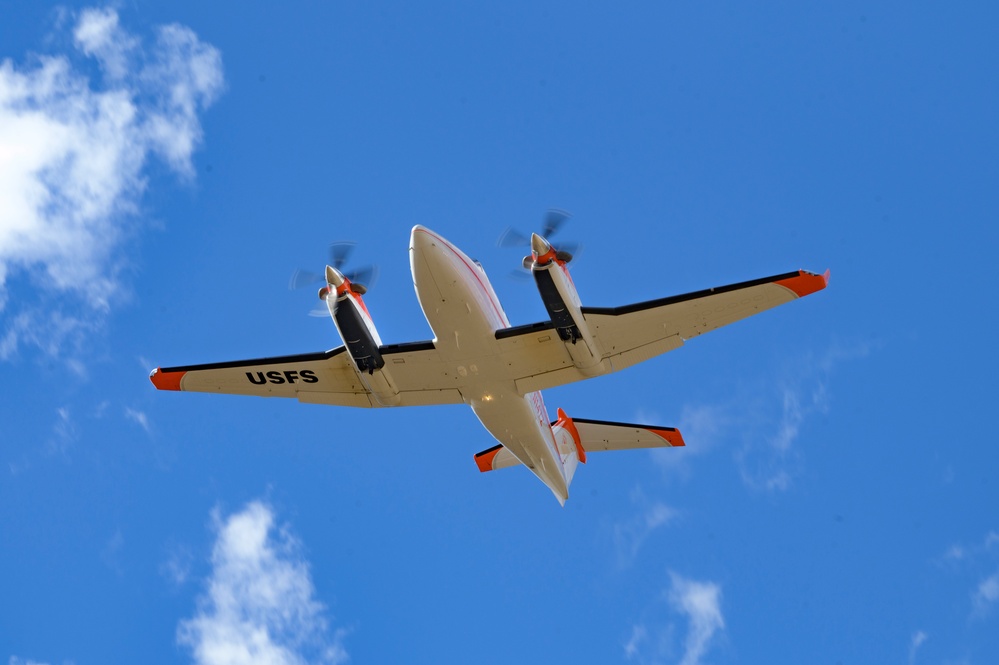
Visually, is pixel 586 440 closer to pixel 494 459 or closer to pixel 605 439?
pixel 605 439

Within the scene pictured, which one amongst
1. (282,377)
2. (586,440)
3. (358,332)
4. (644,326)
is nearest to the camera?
(644,326)

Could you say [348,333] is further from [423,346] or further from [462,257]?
[462,257]

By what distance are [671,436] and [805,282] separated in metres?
8.17

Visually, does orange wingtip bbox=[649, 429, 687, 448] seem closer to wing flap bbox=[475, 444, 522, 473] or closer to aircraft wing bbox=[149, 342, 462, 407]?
wing flap bbox=[475, 444, 522, 473]

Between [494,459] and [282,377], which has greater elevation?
[282,377]

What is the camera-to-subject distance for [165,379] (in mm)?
→ 26578

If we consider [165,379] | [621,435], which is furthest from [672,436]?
[165,379]

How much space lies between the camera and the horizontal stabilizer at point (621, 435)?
29.1 m

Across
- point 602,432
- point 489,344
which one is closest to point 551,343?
point 489,344

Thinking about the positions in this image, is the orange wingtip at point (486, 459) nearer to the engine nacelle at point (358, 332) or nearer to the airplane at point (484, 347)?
the airplane at point (484, 347)

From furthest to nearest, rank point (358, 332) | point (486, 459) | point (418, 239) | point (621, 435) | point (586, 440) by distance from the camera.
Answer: point (486, 459) < point (586, 440) < point (621, 435) < point (358, 332) < point (418, 239)

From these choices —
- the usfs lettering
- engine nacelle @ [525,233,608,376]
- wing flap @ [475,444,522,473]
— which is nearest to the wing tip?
wing flap @ [475,444,522,473]

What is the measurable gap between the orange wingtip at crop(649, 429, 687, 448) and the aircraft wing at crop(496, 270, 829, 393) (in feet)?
17.8

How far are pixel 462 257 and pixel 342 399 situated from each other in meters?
5.74
